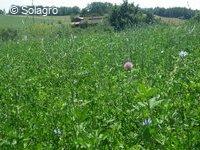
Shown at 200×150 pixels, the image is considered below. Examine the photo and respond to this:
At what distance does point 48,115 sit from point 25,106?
0.93 m

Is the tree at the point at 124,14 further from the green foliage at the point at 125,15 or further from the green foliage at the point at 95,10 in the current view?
the green foliage at the point at 95,10

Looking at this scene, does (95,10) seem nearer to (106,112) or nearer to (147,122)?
(106,112)

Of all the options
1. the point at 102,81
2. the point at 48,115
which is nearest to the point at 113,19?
the point at 102,81

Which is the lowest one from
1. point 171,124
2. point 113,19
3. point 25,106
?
point 113,19

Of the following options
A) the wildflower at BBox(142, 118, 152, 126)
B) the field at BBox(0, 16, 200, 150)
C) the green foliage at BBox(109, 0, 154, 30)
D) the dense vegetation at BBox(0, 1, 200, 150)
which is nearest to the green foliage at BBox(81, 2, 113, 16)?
the green foliage at BBox(109, 0, 154, 30)

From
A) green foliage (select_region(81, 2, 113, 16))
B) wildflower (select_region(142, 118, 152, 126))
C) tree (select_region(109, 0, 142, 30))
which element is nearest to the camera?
wildflower (select_region(142, 118, 152, 126))

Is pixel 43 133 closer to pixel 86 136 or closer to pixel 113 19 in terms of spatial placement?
pixel 86 136

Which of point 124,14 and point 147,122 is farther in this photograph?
point 124,14

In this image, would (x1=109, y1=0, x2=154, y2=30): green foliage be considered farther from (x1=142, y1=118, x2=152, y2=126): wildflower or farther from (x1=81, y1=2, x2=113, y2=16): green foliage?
(x1=142, y1=118, x2=152, y2=126): wildflower

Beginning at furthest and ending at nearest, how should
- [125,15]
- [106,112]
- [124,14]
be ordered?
1. [125,15]
2. [124,14]
3. [106,112]

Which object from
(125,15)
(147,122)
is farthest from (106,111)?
(125,15)

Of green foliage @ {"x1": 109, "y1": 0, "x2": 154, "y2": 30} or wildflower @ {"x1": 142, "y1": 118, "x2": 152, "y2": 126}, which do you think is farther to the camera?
green foliage @ {"x1": 109, "y1": 0, "x2": 154, "y2": 30}

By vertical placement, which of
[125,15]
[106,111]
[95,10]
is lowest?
[95,10]

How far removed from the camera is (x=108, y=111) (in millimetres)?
4285
